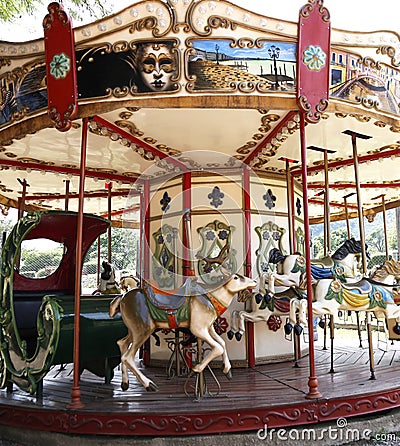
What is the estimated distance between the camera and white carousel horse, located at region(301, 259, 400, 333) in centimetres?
546

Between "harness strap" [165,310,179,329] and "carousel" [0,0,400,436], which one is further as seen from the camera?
"harness strap" [165,310,179,329]

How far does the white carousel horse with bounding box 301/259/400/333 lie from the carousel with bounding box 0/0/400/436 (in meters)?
0.02

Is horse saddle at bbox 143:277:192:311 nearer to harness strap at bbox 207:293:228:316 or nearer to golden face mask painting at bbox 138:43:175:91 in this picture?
harness strap at bbox 207:293:228:316

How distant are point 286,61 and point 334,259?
104 inches

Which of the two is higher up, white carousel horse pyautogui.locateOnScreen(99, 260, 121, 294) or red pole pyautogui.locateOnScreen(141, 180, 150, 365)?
red pole pyautogui.locateOnScreen(141, 180, 150, 365)

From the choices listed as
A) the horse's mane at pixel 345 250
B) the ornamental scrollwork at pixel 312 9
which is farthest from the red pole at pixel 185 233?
the ornamental scrollwork at pixel 312 9

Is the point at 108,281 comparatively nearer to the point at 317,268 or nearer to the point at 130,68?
the point at 317,268

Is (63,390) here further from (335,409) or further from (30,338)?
(335,409)

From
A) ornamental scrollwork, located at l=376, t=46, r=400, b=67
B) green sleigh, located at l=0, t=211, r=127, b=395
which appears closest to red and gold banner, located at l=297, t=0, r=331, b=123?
ornamental scrollwork, located at l=376, t=46, r=400, b=67

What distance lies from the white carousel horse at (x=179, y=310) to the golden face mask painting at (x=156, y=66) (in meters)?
1.89

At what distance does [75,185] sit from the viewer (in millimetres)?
8500

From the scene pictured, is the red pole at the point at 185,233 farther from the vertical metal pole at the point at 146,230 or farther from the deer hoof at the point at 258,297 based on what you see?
Result: the deer hoof at the point at 258,297

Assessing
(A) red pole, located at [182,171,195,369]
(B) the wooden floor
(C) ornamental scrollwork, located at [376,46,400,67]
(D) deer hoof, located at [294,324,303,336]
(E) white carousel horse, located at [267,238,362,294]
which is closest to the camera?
(B) the wooden floor

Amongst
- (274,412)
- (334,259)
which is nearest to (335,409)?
(274,412)
